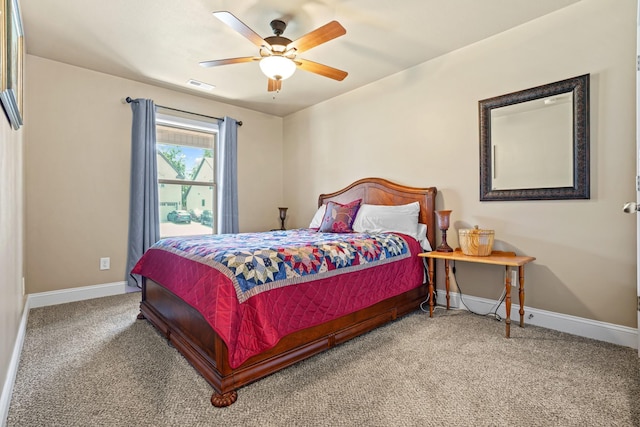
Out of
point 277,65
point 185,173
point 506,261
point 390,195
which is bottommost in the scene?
point 506,261

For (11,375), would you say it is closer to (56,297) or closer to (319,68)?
(56,297)

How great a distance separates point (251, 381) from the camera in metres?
1.72

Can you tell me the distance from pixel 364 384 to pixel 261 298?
0.74 metres

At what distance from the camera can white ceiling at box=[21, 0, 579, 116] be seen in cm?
238

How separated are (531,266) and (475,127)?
4.34 ft

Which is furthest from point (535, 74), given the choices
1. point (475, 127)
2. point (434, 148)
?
point (434, 148)

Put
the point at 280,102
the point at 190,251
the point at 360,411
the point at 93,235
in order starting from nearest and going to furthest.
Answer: the point at 360,411
the point at 190,251
the point at 93,235
the point at 280,102

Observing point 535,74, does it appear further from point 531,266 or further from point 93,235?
point 93,235

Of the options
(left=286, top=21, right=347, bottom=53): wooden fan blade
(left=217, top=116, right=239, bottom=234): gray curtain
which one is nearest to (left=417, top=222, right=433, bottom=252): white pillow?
(left=286, top=21, right=347, bottom=53): wooden fan blade

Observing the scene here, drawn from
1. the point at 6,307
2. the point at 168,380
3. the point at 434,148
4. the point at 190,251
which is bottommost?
the point at 168,380

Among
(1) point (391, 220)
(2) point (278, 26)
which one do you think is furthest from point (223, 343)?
A: (2) point (278, 26)

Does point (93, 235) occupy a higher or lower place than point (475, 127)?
lower

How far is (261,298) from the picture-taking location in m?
1.75

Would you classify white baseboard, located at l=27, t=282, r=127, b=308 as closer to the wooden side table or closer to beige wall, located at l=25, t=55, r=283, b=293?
beige wall, located at l=25, t=55, r=283, b=293
